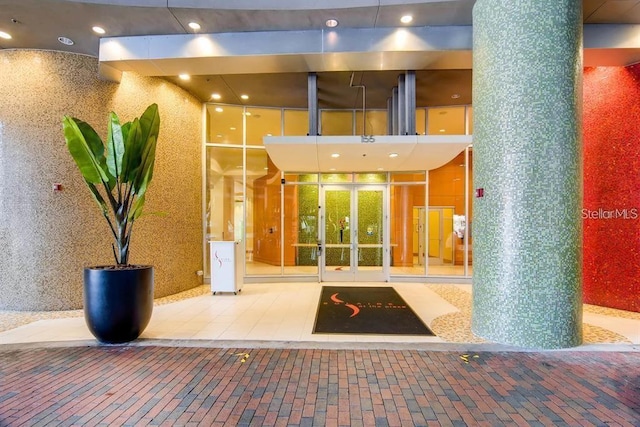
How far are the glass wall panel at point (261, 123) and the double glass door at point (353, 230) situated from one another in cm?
201

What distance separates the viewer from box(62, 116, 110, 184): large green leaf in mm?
3973

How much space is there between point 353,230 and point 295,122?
3174 mm

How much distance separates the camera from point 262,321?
5105mm

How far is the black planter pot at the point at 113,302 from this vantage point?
403cm

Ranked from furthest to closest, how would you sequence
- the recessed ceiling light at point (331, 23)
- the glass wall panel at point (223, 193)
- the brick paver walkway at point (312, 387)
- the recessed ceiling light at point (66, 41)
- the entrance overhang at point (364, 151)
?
the glass wall panel at point (223, 193) → the entrance overhang at point (364, 151) → the recessed ceiling light at point (66, 41) → the recessed ceiling light at point (331, 23) → the brick paver walkway at point (312, 387)

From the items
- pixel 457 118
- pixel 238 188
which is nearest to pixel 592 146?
pixel 457 118

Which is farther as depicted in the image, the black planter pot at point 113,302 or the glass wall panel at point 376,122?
the glass wall panel at point 376,122

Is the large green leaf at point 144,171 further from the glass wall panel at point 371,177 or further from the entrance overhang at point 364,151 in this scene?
the glass wall panel at point 371,177

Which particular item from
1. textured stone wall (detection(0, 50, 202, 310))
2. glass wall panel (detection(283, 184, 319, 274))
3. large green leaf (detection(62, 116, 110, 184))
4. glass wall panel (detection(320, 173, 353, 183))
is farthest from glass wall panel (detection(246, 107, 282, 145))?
large green leaf (detection(62, 116, 110, 184))

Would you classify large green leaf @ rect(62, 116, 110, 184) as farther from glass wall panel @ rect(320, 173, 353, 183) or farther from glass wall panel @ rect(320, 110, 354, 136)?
glass wall panel @ rect(320, 110, 354, 136)

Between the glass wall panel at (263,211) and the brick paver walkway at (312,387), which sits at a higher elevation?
the glass wall panel at (263,211)

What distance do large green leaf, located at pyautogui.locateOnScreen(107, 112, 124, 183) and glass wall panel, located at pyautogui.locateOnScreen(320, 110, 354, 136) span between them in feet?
17.6

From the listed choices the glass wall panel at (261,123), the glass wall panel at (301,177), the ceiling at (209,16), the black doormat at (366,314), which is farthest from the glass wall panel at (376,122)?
the black doormat at (366,314)

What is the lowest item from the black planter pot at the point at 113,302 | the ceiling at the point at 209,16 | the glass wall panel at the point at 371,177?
the black planter pot at the point at 113,302
